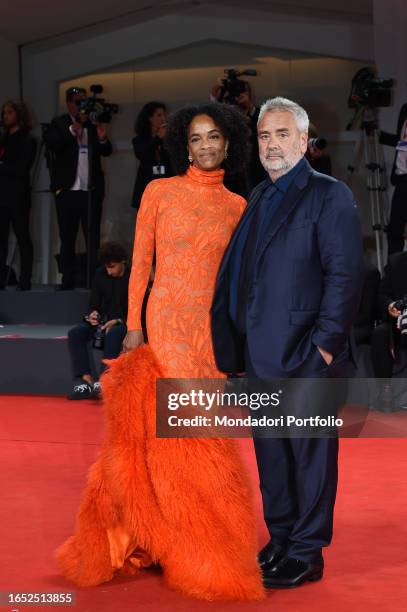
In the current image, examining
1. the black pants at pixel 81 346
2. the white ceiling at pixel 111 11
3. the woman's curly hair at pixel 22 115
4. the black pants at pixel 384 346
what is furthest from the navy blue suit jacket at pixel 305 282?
the white ceiling at pixel 111 11

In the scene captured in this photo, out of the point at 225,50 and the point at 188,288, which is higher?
the point at 225,50

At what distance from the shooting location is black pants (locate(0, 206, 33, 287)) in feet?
26.2

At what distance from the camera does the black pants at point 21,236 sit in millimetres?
7984

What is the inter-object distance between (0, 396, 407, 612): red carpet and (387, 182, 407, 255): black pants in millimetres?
2224

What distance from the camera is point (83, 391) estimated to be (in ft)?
21.3

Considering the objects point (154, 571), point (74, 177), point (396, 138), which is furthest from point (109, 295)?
point (154, 571)

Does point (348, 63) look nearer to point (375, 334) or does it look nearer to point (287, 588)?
point (375, 334)

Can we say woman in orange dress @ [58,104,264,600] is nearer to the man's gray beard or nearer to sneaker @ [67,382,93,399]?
the man's gray beard

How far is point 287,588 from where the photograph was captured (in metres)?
2.85

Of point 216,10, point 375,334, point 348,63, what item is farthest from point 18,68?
point 375,334

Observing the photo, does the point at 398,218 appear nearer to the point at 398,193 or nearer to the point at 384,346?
the point at 398,193

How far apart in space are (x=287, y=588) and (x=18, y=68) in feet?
26.4

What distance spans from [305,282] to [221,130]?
2.16 ft
